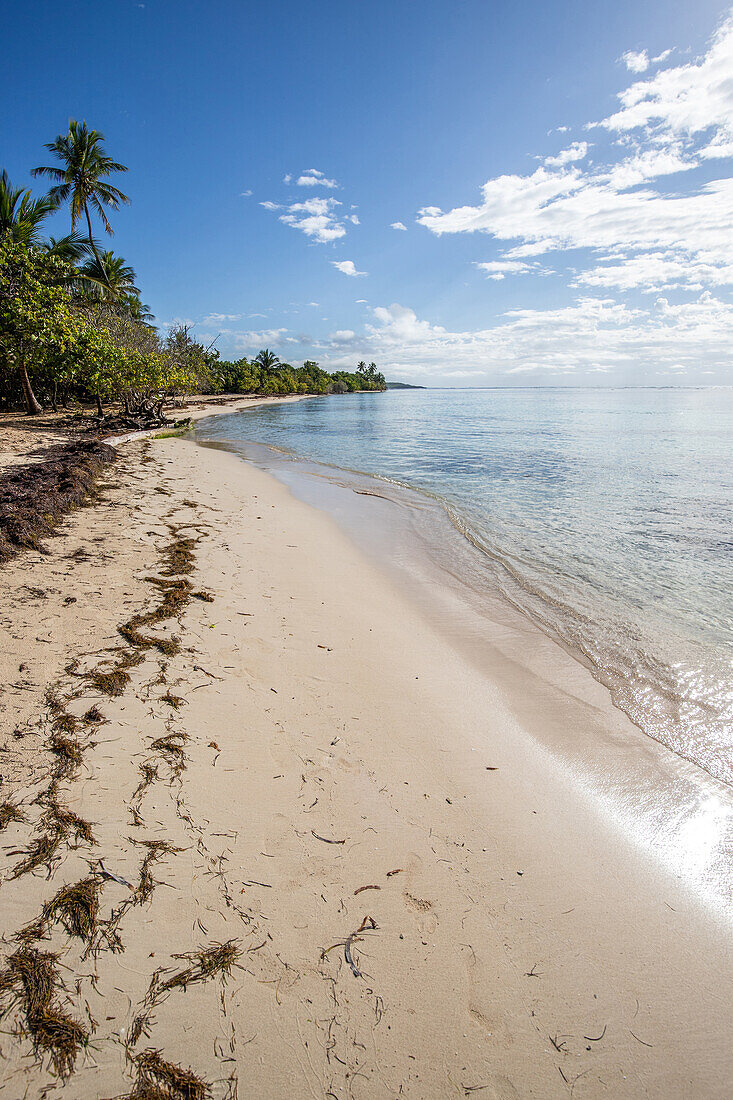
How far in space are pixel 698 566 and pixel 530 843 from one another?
684cm

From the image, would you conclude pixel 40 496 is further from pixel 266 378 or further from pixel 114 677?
pixel 266 378

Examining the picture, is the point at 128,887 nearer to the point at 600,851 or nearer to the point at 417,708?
the point at 417,708

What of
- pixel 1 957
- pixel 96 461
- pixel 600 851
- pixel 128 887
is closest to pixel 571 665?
pixel 600 851

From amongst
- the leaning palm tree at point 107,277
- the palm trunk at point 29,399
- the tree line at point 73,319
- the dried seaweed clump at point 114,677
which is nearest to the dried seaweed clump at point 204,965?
the dried seaweed clump at point 114,677

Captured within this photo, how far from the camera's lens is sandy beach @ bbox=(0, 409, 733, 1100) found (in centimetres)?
178

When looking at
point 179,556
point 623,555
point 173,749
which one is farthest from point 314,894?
point 623,555

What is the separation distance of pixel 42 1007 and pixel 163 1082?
20.7 inches

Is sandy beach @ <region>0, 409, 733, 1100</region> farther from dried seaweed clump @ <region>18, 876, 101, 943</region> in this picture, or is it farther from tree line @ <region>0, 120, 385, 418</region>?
tree line @ <region>0, 120, 385, 418</region>

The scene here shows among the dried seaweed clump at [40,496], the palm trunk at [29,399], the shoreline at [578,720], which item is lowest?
the shoreline at [578,720]

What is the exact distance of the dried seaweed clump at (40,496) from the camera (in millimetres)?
5980

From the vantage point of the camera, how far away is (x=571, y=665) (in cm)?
491

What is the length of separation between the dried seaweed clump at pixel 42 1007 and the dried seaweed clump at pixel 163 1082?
0.23m

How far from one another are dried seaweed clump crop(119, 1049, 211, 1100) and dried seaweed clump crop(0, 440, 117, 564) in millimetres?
5404

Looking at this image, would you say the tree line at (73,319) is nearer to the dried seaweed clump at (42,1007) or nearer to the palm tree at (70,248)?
the palm tree at (70,248)
